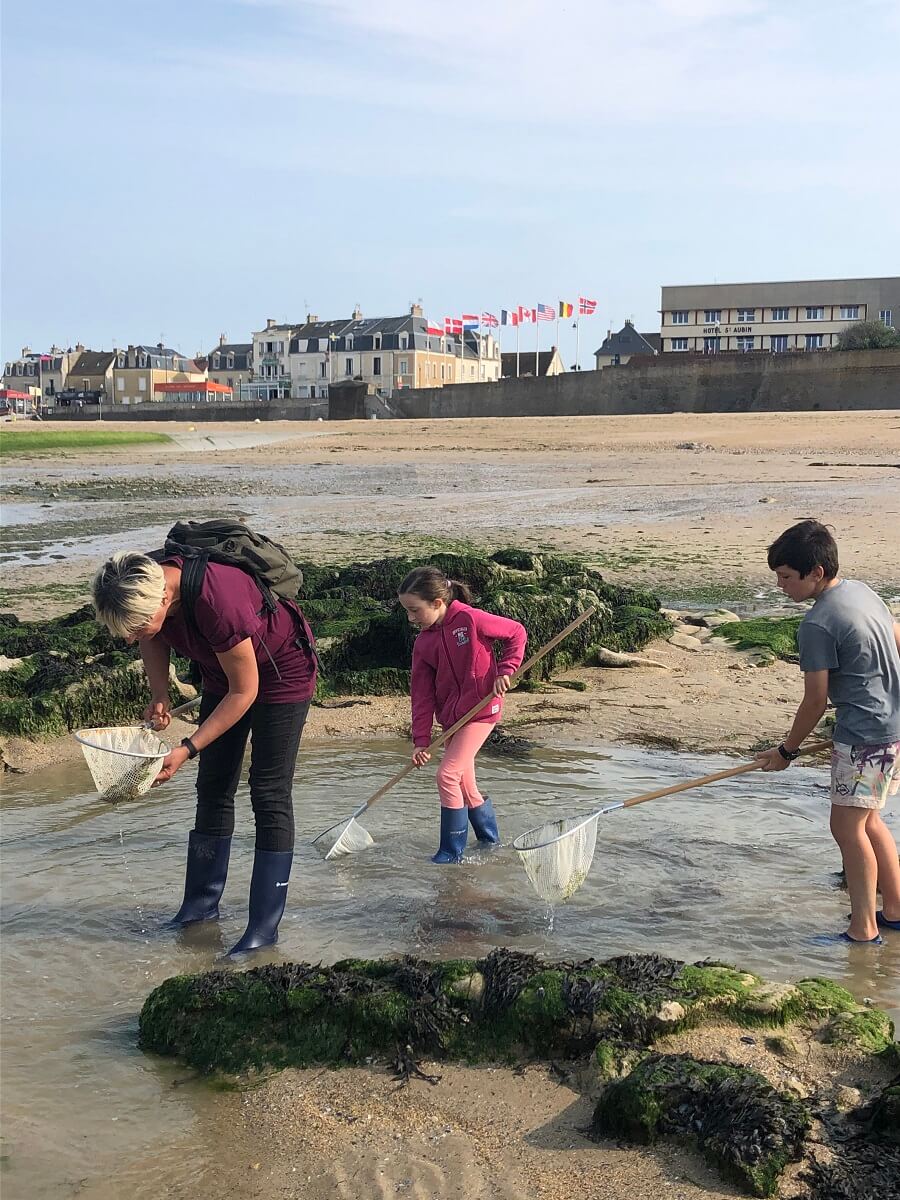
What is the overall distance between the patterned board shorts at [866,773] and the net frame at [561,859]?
93 cm

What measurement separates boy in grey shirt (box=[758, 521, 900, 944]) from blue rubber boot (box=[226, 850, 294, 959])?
1.98m

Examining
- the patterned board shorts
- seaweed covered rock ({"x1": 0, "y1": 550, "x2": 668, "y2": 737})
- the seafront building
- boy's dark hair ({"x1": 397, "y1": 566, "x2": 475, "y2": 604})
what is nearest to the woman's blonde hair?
boy's dark hair ({"x1": 397, "y1": 566, "x2": 475, "y2": 604})

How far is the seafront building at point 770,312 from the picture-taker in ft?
268

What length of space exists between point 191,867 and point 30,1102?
51.8 inches

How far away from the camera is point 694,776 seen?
6496 mm

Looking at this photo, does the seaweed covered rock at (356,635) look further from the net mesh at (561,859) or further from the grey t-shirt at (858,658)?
the grey t-shirt at (858,658)

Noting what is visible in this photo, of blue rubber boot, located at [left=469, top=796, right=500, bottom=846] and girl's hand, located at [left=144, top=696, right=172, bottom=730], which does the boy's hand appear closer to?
blue rubber boot, located at [left=469, top=796, right=500, bottom=846]

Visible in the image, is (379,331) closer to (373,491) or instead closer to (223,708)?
(373,491)

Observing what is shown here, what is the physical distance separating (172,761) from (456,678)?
5.75 feet

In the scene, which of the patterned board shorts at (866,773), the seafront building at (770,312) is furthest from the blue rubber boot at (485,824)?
the seafront building at (770,312)

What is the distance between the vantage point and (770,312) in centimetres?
8444

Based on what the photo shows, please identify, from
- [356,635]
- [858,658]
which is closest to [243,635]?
[858,658]

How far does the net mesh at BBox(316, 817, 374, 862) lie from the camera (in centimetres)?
547

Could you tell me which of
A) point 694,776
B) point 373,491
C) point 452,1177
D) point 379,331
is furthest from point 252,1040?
point 379,331
